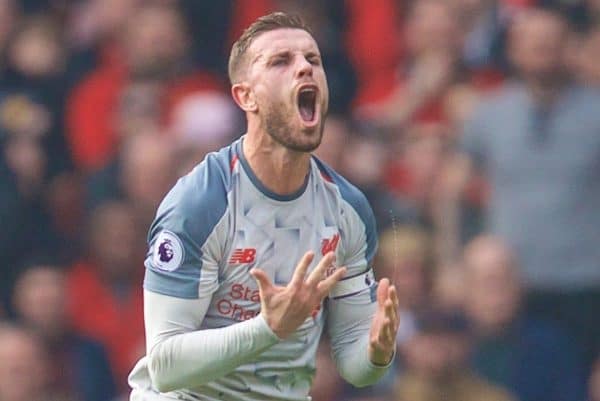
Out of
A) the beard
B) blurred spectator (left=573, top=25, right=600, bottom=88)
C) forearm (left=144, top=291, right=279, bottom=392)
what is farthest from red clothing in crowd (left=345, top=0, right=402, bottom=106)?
forearm (left=144, top=291, right=279, bottom=392)

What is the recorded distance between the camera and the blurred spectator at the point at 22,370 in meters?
8.08

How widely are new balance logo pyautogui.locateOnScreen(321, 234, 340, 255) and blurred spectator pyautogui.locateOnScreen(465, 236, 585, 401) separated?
2.46 meters

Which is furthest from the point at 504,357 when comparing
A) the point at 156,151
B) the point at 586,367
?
the point at 156,151

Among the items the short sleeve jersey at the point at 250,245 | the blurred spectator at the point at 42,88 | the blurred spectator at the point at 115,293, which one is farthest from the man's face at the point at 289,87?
the blurred spectator at the point at 42,88

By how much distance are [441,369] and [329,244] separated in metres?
2.38

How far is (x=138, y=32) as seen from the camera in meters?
9.10

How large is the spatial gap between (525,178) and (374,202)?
0.81m

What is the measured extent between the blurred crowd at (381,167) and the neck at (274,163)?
2455 mm

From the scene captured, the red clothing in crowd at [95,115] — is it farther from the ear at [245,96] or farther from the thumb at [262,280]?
the thumb at [262,280]

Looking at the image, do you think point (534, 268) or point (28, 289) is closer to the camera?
point (534, 268)

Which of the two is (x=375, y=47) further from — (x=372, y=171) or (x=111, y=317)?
(x=111, y=317)

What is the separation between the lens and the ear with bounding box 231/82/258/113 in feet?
17.8

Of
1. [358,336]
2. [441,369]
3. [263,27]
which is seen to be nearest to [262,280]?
[358,336]

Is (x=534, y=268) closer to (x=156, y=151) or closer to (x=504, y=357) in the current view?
(x=504, y=357)
